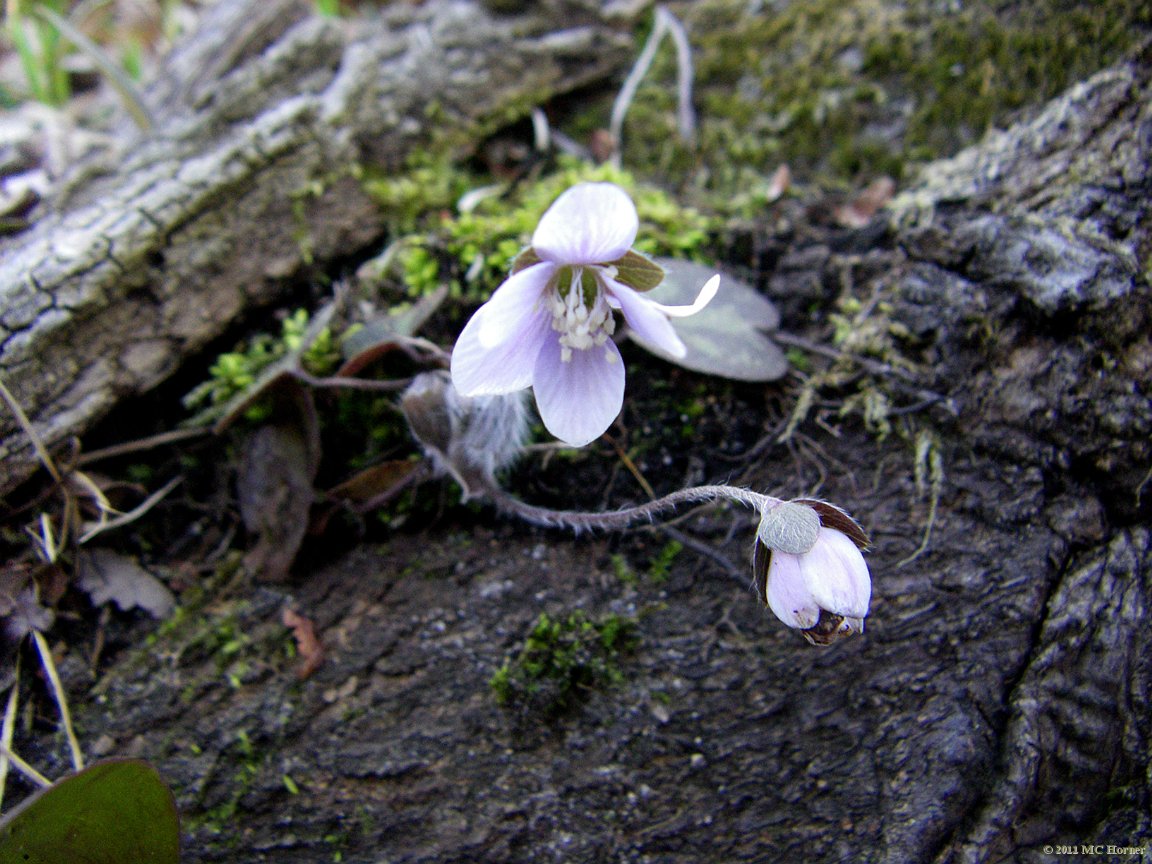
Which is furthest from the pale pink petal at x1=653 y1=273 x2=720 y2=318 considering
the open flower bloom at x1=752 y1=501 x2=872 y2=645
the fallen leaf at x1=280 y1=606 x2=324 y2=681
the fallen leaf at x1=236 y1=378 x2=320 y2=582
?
the fallen leaf at x1=280 y1=606 x2=324 y2=681

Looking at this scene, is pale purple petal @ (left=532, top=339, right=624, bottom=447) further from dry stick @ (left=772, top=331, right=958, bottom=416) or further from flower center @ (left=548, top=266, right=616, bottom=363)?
dry stick @ (left=772, top=331, right=958, bottom=416)

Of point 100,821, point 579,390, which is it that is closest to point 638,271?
point 579,390

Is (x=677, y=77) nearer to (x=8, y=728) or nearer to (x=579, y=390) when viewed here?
(x=579, y=390)

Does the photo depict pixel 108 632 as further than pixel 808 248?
No

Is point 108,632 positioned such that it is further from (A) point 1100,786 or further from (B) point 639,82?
(B) point 639,82

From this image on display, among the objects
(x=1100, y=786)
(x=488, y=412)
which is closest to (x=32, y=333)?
Result: (x=488, y=412)
